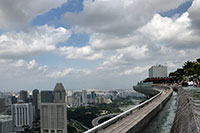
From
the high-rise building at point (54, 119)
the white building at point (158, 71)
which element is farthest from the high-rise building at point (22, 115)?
the white building at point (158, 71)

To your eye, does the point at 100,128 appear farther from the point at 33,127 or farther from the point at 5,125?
the point at 33,127

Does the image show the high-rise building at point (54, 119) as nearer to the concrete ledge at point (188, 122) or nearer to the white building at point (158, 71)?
the concrete ledge at point (188, 122)

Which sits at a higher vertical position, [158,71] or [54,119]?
[158,71]

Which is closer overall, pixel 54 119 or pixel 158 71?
pixel 54 119

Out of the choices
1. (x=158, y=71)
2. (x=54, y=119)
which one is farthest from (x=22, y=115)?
(x=158, y=71)

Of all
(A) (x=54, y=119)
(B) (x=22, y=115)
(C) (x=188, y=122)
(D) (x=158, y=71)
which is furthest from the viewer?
(D) (x=158, y=71)

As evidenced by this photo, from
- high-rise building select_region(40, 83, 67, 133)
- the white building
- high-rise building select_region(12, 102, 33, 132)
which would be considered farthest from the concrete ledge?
the white building

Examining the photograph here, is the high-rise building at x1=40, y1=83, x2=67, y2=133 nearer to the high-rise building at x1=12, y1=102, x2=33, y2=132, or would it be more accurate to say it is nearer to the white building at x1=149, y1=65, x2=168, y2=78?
the high-rise building at x1=12, y1=102, x2=33, y2=132

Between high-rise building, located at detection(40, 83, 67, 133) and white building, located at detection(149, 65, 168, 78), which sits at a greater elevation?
white building, located at detection(149, 65, 168, 78)

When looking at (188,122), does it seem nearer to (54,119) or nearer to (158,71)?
(54,119)
